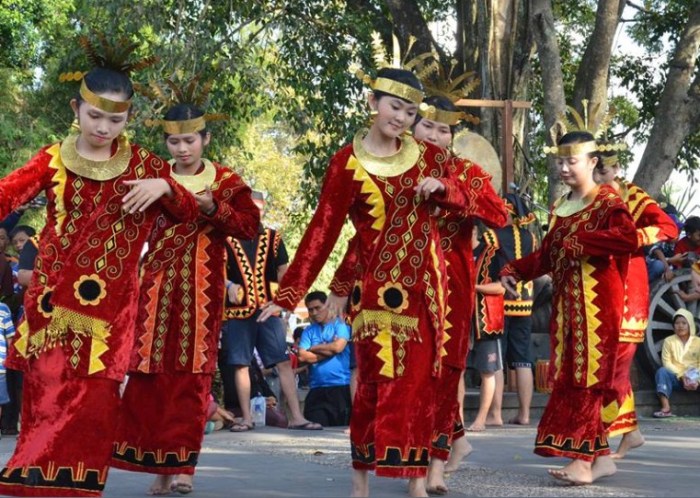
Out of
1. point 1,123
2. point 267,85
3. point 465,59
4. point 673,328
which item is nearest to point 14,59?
point 1,123

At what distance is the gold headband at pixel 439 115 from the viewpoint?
Answer: 716 centimetres

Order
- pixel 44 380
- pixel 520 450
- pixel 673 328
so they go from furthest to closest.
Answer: pixel 673 328 < pixel 520 450 < pixel 44 380

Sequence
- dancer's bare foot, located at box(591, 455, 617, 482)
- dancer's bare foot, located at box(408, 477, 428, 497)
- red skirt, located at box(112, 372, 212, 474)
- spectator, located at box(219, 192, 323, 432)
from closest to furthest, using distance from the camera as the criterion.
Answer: dancer's bare foot, located at box(408, 477, 428, 497) < red skirt, located at box(112, 372, 212, 474) < dancer's bare foot, located at box(591, 455, 617, 482) < spectator, located at box(219, 192, 323, 432)

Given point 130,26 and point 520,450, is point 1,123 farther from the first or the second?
point 520,450

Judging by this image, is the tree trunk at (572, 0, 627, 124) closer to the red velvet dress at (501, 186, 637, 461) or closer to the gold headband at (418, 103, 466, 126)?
the red velvet dress at (501, 186, 637, 461)

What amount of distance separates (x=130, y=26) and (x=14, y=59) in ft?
30.0

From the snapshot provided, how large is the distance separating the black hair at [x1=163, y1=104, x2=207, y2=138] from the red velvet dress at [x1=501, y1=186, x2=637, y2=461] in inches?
80.1

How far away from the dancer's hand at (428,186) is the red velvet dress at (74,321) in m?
1.06

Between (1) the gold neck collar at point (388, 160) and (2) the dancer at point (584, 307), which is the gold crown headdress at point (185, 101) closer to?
(1) the gold neck collar at point (388, 160)

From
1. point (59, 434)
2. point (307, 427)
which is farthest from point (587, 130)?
point (307, 427)

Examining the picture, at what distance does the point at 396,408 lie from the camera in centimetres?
615

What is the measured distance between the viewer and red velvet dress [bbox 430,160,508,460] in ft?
22.6

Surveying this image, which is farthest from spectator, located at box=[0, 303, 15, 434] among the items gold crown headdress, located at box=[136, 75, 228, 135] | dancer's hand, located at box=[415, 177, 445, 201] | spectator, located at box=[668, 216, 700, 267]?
spectator, located at box=[668, 216, 700, 267]

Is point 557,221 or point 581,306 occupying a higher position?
point 557,221
